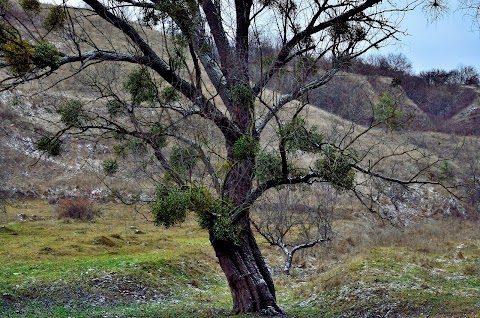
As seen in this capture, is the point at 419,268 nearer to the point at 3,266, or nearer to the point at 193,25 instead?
the point at 193,25

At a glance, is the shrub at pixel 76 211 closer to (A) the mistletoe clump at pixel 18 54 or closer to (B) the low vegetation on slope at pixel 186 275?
(B) the low vegetation on slope at pixel 186 275

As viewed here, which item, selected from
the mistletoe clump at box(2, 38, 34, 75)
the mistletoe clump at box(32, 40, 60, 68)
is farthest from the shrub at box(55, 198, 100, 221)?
the mistletoe clump at box(2, 38, 34, 75)

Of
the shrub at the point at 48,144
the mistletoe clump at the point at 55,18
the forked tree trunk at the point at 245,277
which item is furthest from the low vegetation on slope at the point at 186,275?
the mistletoe clump at the point at 55,18

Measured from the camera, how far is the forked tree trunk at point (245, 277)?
9.43 m

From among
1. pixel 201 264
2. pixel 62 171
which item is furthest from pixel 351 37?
pixel 62 171

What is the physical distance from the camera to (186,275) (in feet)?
57.2

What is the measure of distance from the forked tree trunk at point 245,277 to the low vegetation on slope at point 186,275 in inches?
31.3

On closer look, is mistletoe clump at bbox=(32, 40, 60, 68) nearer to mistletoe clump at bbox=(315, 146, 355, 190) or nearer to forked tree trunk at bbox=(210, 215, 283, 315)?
forked tree trunk at bbox=(210, 215, 283, 315)

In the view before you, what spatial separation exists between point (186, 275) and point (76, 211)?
1369 centimetres

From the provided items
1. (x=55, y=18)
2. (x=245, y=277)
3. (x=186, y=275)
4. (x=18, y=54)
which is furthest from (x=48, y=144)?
(x=186, y=275)

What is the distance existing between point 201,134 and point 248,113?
1394mm

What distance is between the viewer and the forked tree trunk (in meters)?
9.43

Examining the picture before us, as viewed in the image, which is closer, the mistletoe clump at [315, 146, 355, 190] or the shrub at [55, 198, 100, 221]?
the mistletoe clump at [315, 146, 355, 190]

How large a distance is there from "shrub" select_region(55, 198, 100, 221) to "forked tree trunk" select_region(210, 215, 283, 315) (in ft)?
68.0
